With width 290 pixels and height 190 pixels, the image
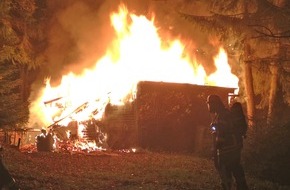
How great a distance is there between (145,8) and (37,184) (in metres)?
21.8

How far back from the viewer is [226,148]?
789cm

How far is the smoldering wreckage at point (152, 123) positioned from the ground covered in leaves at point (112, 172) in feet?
6.79

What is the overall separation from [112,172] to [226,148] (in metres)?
4.84

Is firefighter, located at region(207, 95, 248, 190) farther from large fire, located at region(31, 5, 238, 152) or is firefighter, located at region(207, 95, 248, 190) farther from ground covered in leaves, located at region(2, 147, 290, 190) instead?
large fire, located at region(31, 5, 238, 152)

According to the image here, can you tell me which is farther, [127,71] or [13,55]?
[127,71]

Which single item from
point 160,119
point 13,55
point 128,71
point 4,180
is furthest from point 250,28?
point 13,55

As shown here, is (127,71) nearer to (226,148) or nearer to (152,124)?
(152,124)

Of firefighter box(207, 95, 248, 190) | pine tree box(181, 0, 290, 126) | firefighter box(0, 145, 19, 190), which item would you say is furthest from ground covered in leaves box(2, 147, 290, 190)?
pine tree box(181, 0, 290, 126)

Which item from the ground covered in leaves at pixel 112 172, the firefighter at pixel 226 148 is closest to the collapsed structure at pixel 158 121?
the ground covered in leaves at pixel 112 172

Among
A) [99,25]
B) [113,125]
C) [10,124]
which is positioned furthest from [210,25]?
[99,25]

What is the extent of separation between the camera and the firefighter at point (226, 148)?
7.84 metres

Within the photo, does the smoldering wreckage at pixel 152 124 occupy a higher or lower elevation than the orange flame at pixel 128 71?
lower

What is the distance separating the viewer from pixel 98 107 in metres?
19.1

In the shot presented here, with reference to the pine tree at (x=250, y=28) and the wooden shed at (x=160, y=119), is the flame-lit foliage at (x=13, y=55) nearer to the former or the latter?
the wooden shed at (x=160, y=119)
